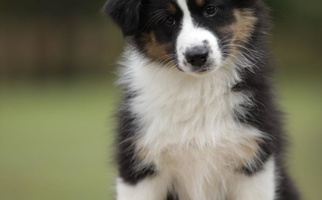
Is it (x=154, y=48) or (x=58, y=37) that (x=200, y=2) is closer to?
(x=154, y=48)

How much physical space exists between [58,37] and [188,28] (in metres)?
11.5

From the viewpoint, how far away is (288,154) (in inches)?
282

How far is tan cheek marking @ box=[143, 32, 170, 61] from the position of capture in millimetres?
6391

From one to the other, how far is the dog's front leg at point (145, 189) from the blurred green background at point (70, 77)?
17.2ft

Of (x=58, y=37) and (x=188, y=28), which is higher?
(x=188, y=28)

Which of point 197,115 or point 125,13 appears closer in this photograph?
point 125,13

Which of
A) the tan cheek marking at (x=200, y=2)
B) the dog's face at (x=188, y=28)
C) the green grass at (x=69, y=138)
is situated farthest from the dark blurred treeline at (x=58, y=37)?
the tan cheek marking at (x=200, y=2)

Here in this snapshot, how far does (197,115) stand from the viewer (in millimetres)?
6543

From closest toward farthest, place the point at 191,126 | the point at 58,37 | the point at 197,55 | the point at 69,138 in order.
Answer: the point at 197,55
the point at 191,126
the point at 69,138
the point at 58,37

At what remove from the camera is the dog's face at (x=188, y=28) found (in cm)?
616

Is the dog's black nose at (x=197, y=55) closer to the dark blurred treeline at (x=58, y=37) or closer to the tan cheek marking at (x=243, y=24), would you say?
the tan cheek marking at (x=243, y=24)

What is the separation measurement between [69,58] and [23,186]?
6697 millimetres

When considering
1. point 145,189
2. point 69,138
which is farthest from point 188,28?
point 69,138

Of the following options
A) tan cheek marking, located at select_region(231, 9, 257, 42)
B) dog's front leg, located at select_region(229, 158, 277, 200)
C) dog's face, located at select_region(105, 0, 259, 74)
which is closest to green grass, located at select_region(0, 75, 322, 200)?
dog's face, located at select_region(105, 0, 259, 74)
